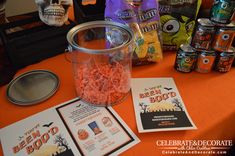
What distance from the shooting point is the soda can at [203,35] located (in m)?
0.67

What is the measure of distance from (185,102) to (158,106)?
86 millimetres

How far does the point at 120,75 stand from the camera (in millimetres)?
621

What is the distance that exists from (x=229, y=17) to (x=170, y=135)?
403 mm

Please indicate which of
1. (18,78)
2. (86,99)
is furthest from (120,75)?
(18,78)

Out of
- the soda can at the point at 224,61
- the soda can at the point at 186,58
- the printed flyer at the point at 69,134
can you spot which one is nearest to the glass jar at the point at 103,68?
the printed flyer at the point at 69,134

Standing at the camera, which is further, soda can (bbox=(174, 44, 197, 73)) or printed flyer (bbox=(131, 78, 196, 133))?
soda can (bbox=(174, 44, 197, 73))

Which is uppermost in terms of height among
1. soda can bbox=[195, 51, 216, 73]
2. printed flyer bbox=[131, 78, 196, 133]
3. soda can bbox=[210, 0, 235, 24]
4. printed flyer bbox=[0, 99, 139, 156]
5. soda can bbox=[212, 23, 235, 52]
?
soda can bbox=[210, 0, 235, 24]

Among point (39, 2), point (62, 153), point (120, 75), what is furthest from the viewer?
point (39, 2)

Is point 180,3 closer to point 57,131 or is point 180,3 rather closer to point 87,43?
point 87,43

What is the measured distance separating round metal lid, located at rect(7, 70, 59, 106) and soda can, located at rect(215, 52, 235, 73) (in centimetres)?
54

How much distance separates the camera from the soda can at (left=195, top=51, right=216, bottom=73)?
0.71 m

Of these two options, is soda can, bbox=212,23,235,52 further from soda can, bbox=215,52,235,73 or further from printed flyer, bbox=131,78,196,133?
printed flyer, bbox=131,78,196,133

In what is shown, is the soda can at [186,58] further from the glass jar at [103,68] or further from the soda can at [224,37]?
the glass jar at [103,68]

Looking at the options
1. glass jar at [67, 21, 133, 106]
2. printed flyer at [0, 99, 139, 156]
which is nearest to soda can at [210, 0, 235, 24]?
glass jar at [67, 21, 133, 106]
